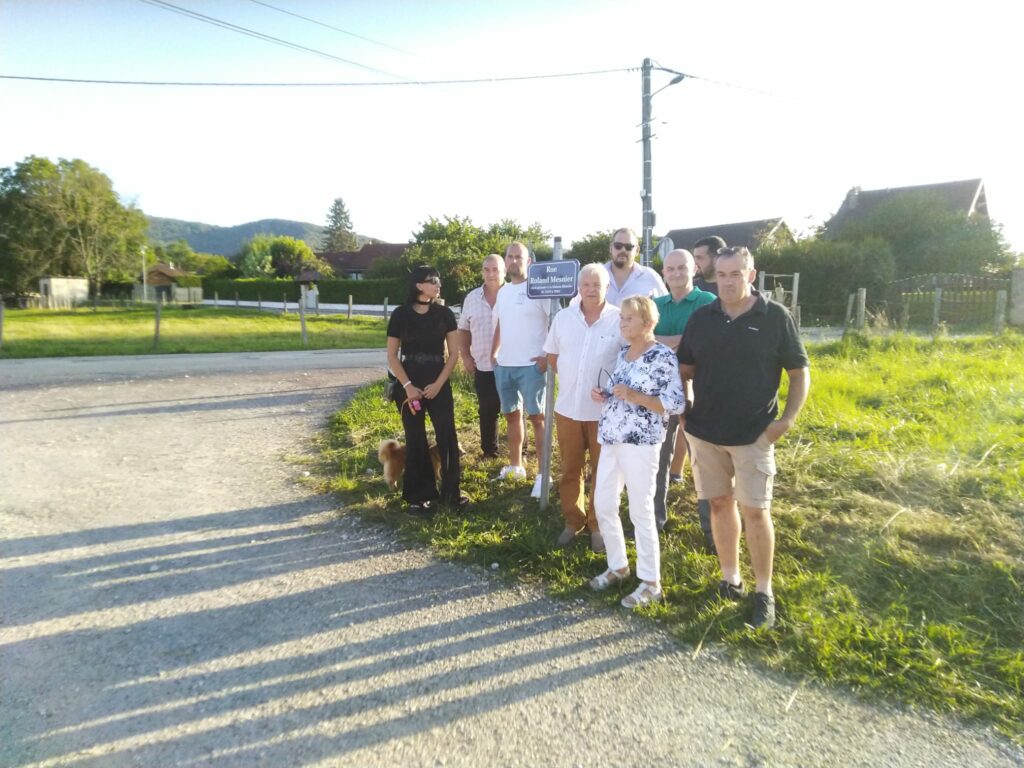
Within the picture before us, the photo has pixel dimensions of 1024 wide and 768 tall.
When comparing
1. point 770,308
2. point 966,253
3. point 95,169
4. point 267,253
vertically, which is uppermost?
point 95,169

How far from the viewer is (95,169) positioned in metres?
53.0

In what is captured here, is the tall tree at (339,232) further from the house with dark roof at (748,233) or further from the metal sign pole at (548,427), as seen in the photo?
the metal sign pole at (548,427)

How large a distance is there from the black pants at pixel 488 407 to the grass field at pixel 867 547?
0.24 m

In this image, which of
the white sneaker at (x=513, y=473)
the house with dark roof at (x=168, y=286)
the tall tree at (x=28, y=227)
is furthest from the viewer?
the house with dark roof at (x=168, y=286)

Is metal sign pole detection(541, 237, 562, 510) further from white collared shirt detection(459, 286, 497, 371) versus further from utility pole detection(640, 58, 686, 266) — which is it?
utility pole detection(640, 58, 686, 266)

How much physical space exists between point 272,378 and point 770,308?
34.3ft

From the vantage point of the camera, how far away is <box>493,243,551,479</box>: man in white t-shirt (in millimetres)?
5164

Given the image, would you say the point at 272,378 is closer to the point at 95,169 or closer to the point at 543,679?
the point at 543,679

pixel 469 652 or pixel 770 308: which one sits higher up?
pixel 770 308

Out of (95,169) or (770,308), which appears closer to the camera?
(770,308)

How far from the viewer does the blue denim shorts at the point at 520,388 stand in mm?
5203

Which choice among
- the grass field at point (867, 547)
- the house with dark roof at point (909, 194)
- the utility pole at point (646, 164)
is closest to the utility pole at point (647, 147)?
the utility pole at point (646, 164)

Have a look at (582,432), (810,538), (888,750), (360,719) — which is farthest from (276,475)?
(888,750)

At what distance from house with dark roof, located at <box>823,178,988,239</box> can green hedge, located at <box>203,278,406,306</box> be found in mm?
28492
